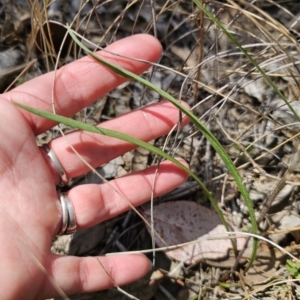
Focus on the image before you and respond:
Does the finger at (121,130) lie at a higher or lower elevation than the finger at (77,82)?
lower

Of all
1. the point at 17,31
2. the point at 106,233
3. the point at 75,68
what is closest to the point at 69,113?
the point at 75,68

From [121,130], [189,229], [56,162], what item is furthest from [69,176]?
[189,229]

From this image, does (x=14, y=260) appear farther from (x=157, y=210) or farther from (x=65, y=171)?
(x=157, y=210)

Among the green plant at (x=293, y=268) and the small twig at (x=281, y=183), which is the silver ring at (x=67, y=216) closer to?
the small twig at (x=281, y=183)

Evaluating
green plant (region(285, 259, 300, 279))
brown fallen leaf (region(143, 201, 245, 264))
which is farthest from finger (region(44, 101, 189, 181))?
green plant (region(285, 259, 300, 279))

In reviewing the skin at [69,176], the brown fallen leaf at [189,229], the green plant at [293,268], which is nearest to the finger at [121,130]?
the skin at [69,176]

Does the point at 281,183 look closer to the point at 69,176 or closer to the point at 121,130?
the point at 121,130
